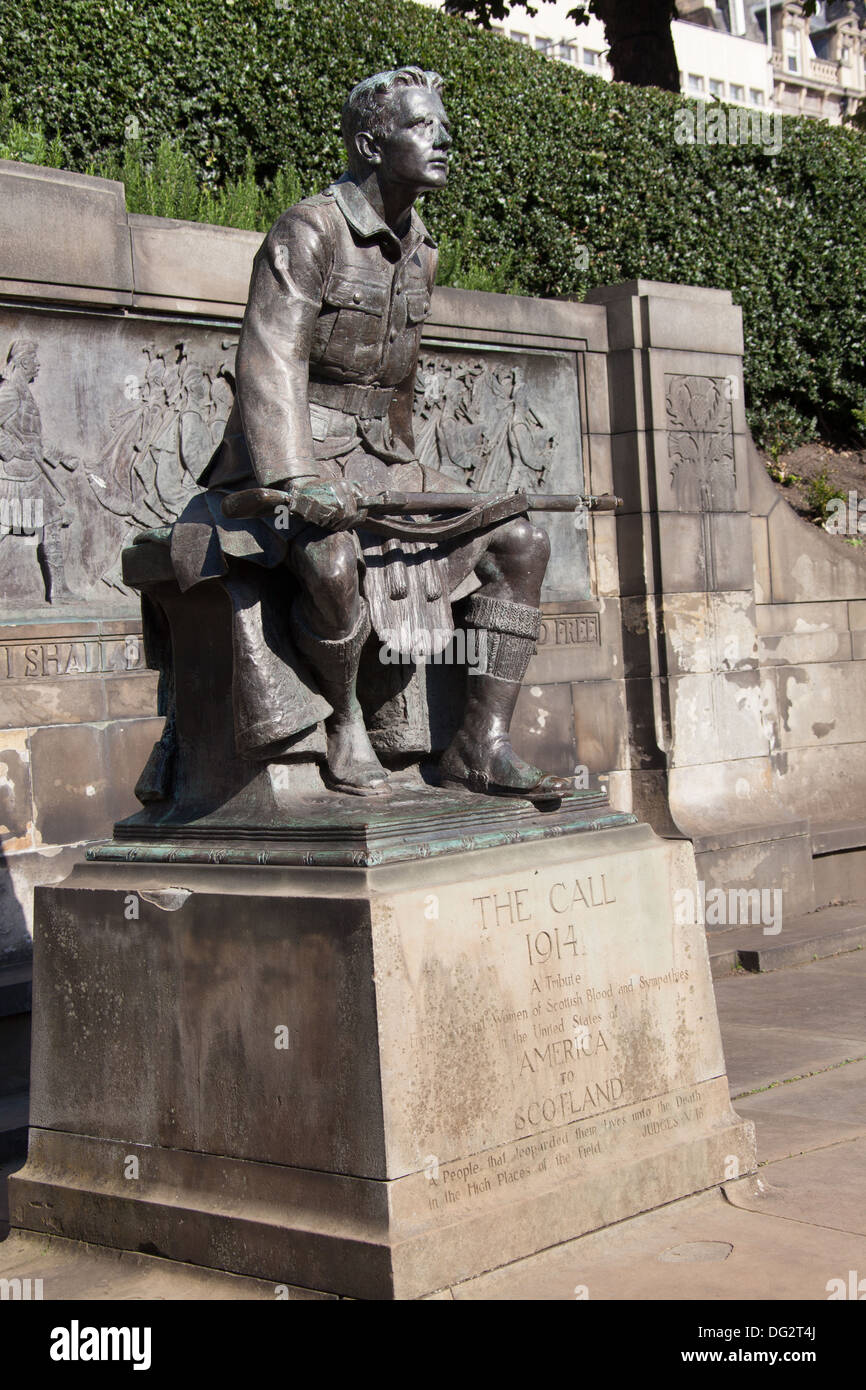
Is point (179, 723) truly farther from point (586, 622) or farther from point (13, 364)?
point (586, 622)

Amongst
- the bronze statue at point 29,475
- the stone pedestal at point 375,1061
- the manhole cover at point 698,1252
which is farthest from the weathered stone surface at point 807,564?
the manhole cover at point 698,1252

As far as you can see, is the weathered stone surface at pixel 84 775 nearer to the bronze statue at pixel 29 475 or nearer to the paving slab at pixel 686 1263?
the bronze statue at pixel 29 475

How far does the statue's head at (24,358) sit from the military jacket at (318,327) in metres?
2.32

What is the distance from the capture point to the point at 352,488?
4.41 meters

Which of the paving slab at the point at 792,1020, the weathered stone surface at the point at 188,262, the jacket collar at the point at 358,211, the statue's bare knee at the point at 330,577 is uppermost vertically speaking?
the weathered stone surface at the point at 188,262

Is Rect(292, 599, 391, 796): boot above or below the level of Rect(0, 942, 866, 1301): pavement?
above

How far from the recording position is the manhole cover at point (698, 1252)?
13.6 ft

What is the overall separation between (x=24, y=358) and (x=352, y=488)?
10.1 ft

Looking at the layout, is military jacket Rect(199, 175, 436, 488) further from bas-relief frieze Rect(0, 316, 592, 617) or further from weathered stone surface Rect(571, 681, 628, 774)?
weathered stone surface Rect(571, 681, 628, 774)

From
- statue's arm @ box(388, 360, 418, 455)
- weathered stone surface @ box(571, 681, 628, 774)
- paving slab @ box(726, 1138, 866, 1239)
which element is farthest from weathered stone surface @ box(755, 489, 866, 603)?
paving slab @ box(726, 1138, 866, 1239)

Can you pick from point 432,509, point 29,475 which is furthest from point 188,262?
point 432,509

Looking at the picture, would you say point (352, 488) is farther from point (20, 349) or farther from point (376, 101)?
point (20, 349)

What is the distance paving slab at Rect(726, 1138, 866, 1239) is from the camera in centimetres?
443
